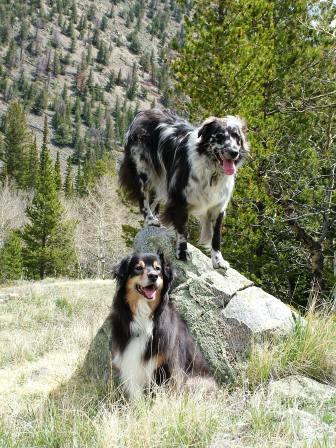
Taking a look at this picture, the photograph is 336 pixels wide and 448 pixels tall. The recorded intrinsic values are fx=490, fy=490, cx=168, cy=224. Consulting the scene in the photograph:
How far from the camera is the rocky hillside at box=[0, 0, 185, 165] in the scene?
117938 millimetres

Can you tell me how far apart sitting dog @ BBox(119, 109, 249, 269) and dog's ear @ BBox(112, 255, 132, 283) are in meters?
1.35

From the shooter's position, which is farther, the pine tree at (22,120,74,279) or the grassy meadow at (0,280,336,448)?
the pine tree at (22,120,74,279)

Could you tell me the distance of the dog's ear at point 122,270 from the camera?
455 centimetres

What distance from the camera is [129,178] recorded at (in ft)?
22.6

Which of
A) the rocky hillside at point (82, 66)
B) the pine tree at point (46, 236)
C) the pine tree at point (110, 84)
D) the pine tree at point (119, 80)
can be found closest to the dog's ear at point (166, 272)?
the pine tree at point (46, 236)

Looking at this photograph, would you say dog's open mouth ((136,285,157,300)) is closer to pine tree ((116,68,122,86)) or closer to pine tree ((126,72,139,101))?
pine tree ((126,72,139,101))

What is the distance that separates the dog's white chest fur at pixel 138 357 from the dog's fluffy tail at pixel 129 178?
100 inches

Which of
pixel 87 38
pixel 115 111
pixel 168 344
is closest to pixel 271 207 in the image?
pixel 168 344

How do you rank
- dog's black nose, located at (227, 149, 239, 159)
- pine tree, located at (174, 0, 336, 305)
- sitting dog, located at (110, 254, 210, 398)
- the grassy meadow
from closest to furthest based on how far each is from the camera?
the grassy meadow → sitting dog, located at (110, 254, 210, 398) → dog's black nose, located at (227, 149, 239, 159) → pine tree, located at (174, 0, 336, 305)

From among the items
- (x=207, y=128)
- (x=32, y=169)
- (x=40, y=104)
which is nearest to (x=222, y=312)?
(x=207, y=128)

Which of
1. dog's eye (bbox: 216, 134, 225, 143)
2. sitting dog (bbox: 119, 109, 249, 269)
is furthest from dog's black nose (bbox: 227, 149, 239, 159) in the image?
dog's eye (bbox: 216, 134, 225, 143)

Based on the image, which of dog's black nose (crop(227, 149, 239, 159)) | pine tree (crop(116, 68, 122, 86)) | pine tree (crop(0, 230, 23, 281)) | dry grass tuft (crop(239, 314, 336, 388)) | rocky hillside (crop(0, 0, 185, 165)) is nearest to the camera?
dry grass tuft (crop(239, 314, 336, 388))

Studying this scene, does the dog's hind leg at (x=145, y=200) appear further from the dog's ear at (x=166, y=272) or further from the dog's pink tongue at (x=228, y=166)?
the dog's ear at (x=166, y=272)

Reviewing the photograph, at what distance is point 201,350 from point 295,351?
3.30 feet
